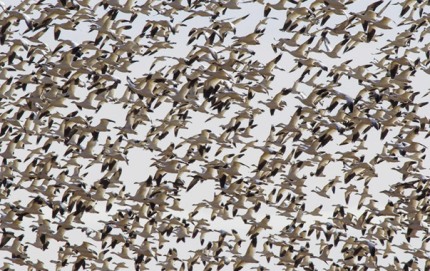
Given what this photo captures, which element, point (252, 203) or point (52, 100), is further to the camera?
point (252, 203)

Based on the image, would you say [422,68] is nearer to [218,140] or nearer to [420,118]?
[420,118]

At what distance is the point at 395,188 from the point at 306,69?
475 centimetres

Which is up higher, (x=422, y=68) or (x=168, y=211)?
(x=422, y=68)

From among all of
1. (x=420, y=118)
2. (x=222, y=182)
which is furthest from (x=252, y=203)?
(x=420, y=118)

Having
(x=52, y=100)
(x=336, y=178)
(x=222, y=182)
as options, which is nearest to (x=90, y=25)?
(x=52, y=100)

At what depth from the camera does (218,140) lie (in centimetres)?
5131

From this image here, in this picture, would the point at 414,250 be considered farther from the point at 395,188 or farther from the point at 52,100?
the point at 52,100

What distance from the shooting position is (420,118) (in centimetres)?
5047

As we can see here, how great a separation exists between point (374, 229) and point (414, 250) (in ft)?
4.92

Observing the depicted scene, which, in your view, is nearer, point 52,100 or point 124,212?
point 52,100

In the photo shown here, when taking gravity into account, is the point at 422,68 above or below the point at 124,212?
above

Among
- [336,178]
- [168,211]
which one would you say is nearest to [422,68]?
[336,178]

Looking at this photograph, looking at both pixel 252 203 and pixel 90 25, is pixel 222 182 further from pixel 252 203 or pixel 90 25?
pixel 90 25

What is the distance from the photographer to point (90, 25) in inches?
1966
